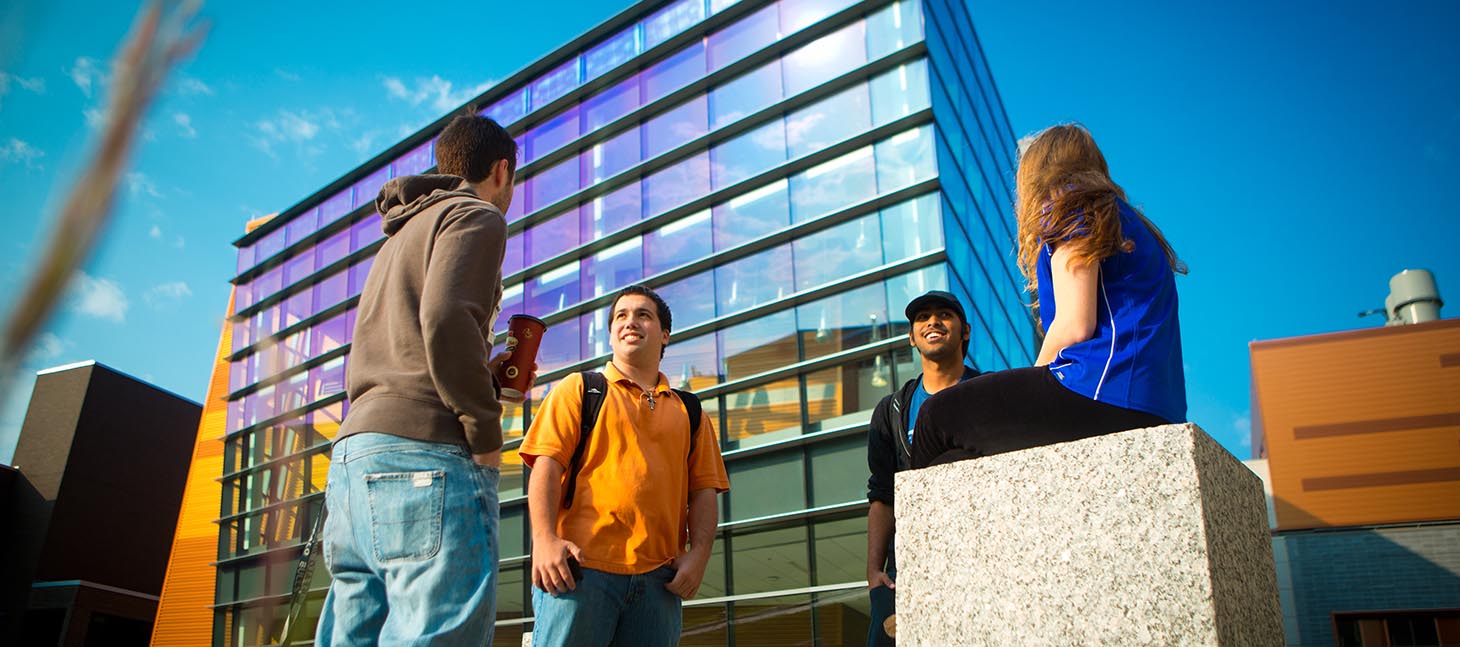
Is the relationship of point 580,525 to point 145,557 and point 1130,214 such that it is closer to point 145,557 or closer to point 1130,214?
point 1130,214

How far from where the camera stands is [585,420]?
3.16m

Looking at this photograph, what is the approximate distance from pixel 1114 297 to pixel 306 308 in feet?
86.5

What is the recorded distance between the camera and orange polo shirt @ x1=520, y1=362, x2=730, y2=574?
2.94 metres

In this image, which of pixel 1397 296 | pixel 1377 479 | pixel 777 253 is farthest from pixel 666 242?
pixel 1397 296

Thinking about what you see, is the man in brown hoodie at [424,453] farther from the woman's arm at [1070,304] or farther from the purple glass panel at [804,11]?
the purple glass panel at [804,11]

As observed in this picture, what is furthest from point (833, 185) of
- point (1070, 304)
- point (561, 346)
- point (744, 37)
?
point (1070, 304)

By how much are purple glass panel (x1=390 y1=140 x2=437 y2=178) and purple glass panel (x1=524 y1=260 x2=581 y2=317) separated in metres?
5.54

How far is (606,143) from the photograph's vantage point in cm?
2031

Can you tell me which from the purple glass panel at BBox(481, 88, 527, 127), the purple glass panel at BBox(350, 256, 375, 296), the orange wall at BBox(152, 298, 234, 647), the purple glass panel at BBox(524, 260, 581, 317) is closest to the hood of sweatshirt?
the purple glass panel at BBox(524, 260, 581, 317)

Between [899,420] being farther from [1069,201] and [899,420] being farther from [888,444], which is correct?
[1069,201]

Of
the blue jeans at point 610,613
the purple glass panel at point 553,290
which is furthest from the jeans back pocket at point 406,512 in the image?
the purple glass panel at point 553,290

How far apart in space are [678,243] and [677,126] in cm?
261

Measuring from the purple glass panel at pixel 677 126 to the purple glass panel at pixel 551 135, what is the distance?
7.40 ft

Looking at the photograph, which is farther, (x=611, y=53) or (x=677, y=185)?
(x=611, y=53)
